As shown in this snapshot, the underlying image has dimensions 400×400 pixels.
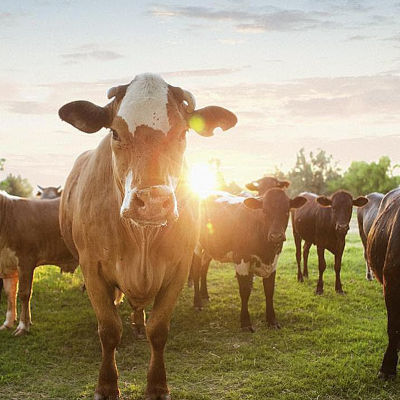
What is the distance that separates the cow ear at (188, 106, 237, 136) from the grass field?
2.55m

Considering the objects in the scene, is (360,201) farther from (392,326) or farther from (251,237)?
(392,326)

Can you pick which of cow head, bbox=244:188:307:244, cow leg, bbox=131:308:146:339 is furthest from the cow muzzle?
cow head, bbox=244:188:307:244

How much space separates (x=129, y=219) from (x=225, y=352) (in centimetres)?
314

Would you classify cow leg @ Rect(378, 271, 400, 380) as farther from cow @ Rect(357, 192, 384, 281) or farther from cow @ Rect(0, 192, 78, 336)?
cow @ Rect(357, 192, 384, 281)

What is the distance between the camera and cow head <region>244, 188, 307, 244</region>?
292 inches

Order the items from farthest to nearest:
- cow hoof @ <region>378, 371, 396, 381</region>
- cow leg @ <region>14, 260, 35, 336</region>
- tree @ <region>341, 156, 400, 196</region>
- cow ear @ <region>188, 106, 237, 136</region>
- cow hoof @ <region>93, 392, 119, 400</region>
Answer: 1. tree @ <region>341, 156, 400, 196</region>
2. cow leg @ <region>14, 260, 35, 336</region>
3. cow hoof @ <region>378, 371, 396, 381</region>
4. cow hoof @ <region>93, 392, 119, 400</region>
5. cow ear @ <region>188, 106, 237, 136</region>

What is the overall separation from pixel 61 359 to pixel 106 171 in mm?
2845

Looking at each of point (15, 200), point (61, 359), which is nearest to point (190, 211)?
point (61, 359)

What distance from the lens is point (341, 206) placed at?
10414 mm

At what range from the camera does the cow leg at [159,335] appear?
466 cm

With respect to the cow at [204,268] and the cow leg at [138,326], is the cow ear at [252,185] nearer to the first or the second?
the cow at [204,268]

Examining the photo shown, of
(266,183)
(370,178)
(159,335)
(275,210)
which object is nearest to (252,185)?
(266,183)

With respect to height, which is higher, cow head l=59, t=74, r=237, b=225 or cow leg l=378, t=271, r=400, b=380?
cow head l=59, t=74, r=237, b=225

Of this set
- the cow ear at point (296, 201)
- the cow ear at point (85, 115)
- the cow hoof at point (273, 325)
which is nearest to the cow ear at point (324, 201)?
the cow ear at point (296, 201)
